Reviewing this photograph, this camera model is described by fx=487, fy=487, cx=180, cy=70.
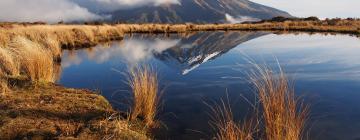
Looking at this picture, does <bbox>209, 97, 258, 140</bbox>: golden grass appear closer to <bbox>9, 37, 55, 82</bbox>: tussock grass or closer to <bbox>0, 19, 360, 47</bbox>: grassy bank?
<bbox>9, 37, 55, 82</bbox>: tussock grass

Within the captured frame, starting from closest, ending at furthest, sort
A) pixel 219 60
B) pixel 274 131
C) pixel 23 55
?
pixel 274 131
pixel 23 55
pixel 219 60

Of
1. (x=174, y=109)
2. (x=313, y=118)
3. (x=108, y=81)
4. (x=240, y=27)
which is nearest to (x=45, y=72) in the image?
(x=108, y=81)

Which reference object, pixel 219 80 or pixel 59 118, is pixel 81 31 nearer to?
pixel 219 80

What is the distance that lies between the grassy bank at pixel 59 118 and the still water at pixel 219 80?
2.67 feet

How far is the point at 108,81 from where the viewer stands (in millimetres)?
12117

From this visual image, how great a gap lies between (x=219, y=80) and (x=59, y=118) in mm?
A: 5933

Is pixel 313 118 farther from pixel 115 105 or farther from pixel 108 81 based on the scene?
pixel 108 81

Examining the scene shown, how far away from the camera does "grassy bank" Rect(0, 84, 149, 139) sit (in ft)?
19.7

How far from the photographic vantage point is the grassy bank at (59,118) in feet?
19.7

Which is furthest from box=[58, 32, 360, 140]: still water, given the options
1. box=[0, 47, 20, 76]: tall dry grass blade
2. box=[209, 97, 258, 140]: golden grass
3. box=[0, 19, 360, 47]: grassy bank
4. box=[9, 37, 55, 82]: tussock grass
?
box=[0, 19, 360, 47]: grassy bank

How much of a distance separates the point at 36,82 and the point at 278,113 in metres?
5.52

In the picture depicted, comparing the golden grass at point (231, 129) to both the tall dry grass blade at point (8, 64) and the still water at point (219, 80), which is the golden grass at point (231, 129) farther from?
the tall dry grass blade at point (8, 64)

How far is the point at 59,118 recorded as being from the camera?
6.79 meters

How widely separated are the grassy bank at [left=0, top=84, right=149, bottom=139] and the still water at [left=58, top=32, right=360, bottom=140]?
32.0 inches
